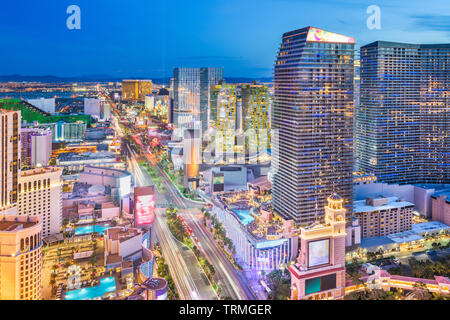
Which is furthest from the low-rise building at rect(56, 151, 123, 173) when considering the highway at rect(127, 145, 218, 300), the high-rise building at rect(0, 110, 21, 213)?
the high-rise building at rect(0, 110, 21, 213)

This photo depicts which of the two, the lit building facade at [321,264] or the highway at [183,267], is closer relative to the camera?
the lit building facade at [321,264]

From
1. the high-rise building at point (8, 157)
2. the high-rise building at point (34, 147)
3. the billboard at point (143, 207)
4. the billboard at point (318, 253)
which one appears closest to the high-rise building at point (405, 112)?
the billboard at point (318, 253)

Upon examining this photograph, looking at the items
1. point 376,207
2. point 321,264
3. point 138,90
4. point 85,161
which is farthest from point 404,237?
point 138,90

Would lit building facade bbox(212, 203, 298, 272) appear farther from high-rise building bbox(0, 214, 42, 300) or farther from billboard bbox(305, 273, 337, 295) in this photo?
high-rise building bbox(0, 214, 42, 300)

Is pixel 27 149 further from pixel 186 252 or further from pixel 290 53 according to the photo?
pixel 290 53

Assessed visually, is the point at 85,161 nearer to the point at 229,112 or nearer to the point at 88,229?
the point at 88,229

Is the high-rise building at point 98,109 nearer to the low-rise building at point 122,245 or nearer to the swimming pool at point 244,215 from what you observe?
the swimming pool at point 244,215
